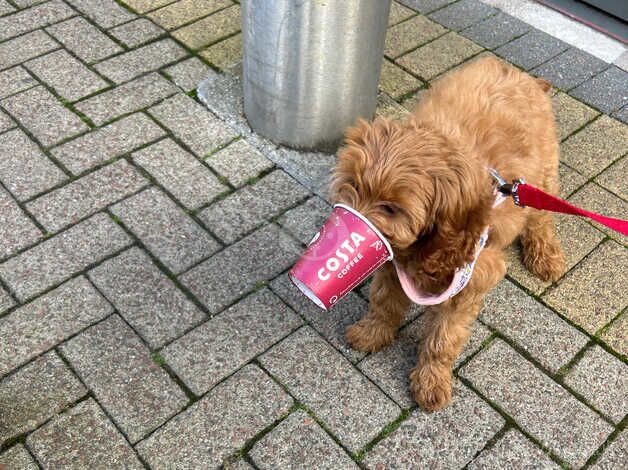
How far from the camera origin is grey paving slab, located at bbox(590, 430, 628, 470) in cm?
284

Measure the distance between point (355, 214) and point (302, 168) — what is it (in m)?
1.80

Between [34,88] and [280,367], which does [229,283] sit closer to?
[280,367]

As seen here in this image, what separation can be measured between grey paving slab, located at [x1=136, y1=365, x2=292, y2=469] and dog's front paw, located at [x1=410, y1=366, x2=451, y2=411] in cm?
60

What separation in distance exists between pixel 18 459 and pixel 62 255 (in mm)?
1119

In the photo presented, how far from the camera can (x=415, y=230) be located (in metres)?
2.28

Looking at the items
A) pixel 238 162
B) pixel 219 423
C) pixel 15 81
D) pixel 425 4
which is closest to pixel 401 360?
pixel 219 423

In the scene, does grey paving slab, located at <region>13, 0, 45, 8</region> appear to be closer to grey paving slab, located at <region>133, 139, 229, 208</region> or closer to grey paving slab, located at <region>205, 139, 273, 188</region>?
grey paving slab, located at <region>133, 139, 229, 208</region>

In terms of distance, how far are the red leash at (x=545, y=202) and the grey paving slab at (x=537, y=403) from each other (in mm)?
1052

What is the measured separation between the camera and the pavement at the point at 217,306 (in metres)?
2.85

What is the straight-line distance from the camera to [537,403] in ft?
9.95

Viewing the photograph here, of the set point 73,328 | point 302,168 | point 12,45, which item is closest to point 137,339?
point 73,328

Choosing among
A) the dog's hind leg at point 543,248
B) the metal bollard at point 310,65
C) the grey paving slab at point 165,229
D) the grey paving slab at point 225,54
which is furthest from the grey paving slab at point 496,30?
the grey paving slab at point 165,229

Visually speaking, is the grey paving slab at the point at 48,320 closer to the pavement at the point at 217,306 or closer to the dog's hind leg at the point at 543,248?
the pavement at the point at 217,306

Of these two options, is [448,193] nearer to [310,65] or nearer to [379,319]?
[379,319]
